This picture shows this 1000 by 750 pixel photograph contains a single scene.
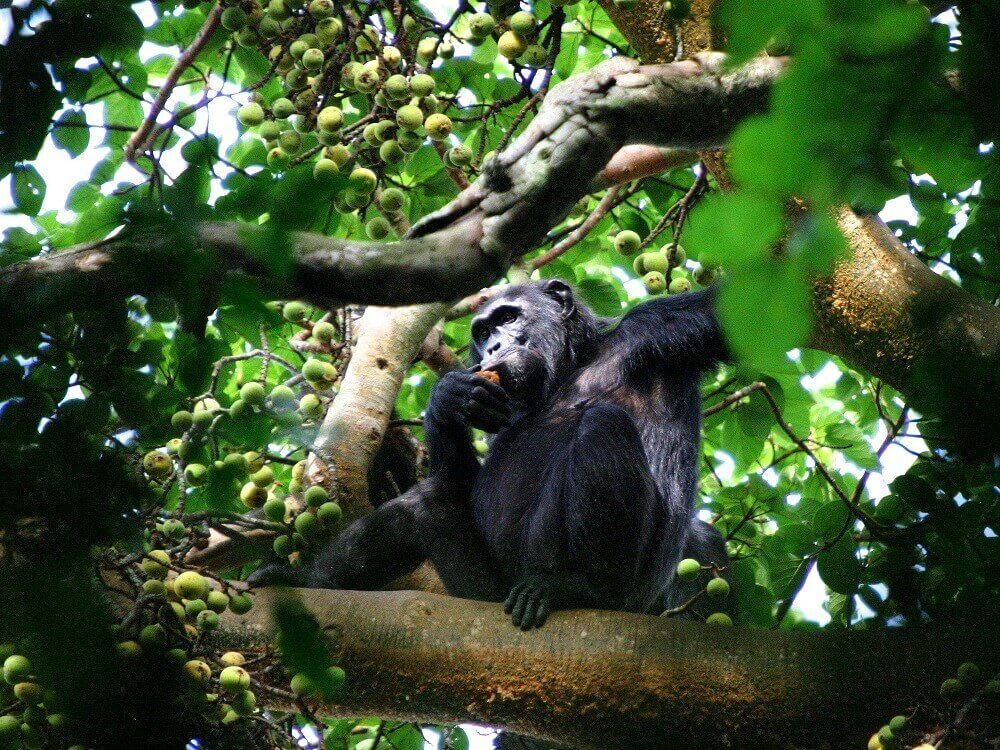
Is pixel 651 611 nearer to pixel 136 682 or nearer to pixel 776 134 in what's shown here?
pixel 136 682

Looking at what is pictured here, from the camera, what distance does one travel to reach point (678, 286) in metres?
4.00

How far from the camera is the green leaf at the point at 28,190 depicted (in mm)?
3006

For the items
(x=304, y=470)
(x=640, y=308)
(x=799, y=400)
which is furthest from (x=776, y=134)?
(x=799, y=400)

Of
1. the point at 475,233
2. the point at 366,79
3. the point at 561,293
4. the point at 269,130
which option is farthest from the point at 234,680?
the point at 561,293

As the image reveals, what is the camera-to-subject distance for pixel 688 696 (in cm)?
265

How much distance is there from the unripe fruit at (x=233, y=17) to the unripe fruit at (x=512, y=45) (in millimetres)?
852

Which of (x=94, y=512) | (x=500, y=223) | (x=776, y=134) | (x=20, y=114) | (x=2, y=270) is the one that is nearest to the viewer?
(x=776, y=134)

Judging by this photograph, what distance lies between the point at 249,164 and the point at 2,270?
2879 millimetres

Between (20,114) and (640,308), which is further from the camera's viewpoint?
(640,308)

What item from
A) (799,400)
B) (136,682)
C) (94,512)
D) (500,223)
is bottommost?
(136,682)

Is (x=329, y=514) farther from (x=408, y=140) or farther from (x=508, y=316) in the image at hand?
(x=508, y=316)

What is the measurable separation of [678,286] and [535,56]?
41.5 inches

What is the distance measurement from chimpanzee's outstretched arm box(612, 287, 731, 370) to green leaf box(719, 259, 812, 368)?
9.87 feet

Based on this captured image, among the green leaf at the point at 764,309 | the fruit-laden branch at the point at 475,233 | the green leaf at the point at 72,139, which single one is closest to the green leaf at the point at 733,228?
the green leaf at the point at 764,309
